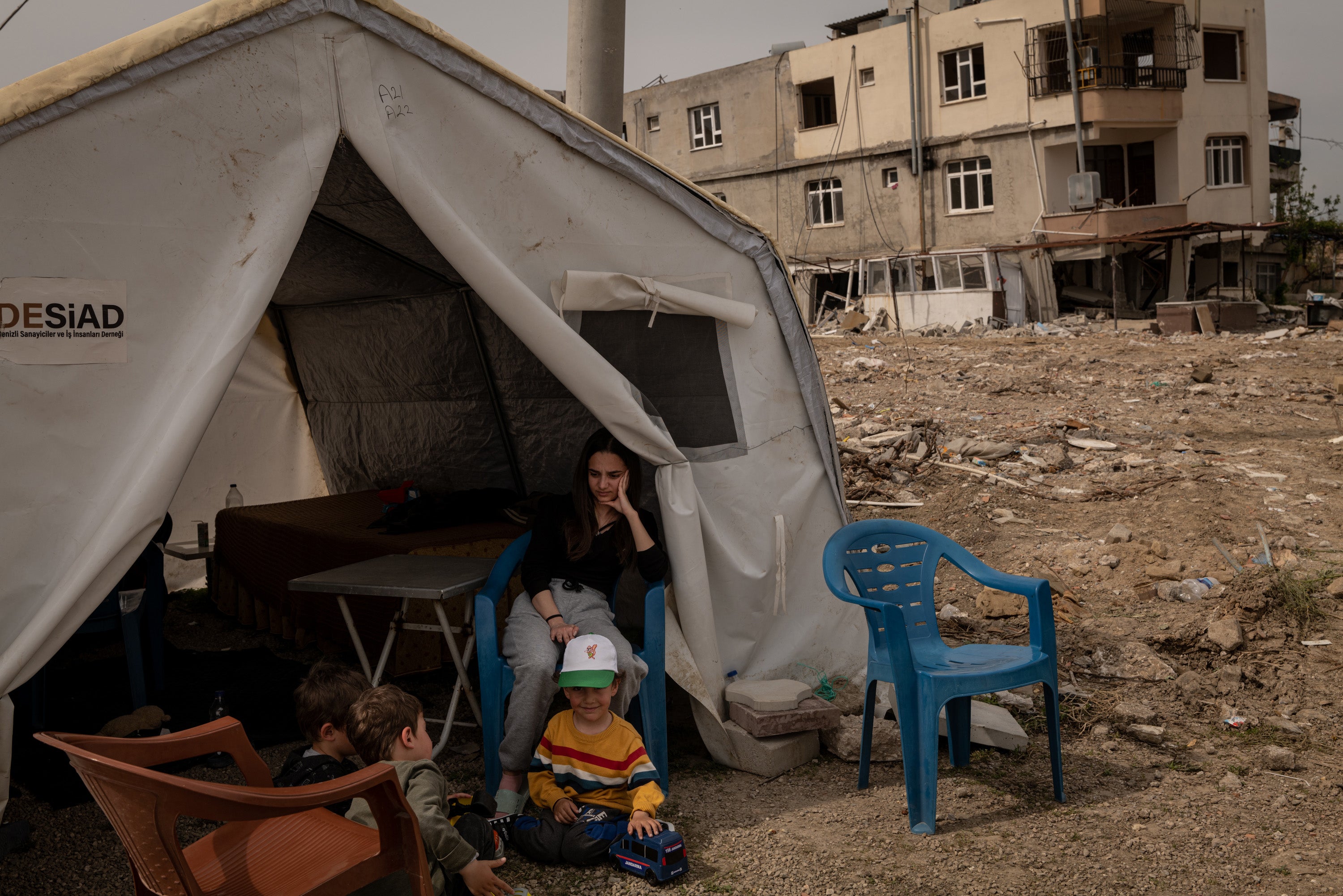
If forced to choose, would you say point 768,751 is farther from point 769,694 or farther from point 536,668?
point 536,668

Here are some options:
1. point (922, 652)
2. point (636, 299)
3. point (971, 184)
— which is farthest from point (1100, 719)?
point (971, 184)

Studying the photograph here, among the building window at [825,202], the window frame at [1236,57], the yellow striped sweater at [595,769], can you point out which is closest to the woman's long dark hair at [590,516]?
the yellow striped sweater at [595,769]

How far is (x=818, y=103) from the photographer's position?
92.1ft

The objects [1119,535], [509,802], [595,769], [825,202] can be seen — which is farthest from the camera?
[825,202]

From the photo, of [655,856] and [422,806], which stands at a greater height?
[422,806]

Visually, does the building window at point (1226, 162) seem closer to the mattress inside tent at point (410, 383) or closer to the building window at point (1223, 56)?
the building window at point (1223, 56)

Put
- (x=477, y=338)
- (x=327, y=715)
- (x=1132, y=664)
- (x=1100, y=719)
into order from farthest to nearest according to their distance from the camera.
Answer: (x=477, y=338)
(x=1132, y=664)
(x=1100, y=719)
(x=327, y=715)

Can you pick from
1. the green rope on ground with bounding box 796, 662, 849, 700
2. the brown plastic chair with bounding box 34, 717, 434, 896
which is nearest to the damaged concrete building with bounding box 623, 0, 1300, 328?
the green rope on ground with bounding box 796, 662, 849, 700

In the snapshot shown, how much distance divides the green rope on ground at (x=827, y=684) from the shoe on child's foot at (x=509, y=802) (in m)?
1.39

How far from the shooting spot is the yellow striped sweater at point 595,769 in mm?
3352

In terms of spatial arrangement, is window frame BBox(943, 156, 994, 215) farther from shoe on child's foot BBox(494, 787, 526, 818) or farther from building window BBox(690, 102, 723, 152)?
shoe on child's foot BBox(494, 787, 526, 818)

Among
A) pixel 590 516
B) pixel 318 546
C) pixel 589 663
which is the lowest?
pixel 589 663

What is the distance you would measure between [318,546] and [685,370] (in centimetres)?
247

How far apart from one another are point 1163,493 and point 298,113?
7011 mm
